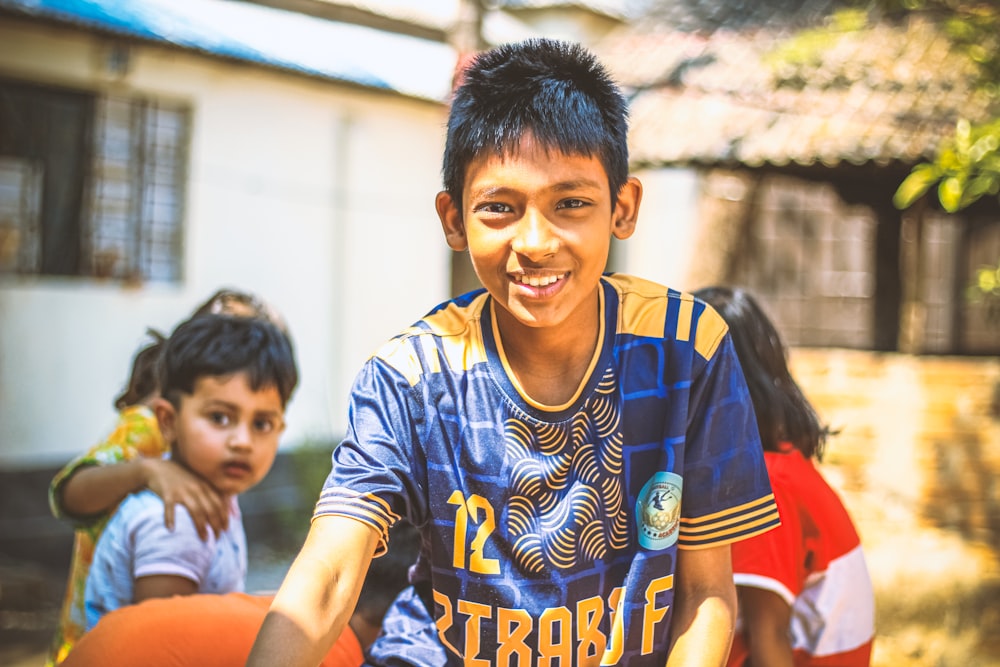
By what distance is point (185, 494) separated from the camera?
2.37 metres

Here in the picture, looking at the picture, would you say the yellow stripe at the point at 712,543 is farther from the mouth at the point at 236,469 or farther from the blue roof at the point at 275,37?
the blue roof at the point at 275,37

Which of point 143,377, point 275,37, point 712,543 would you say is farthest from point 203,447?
point 275,37

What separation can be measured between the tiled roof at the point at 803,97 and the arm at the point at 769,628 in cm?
496

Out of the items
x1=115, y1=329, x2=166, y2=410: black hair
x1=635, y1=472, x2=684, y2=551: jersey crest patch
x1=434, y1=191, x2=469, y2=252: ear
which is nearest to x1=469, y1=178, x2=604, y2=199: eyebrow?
x1=434, y1=191, x2=469, y2=252: ear

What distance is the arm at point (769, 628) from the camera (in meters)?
2.18

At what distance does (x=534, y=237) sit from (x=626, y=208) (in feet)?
0.91

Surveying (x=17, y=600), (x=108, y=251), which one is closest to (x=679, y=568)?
(x=17, y=600)

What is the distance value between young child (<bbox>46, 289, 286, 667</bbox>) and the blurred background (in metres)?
2.91

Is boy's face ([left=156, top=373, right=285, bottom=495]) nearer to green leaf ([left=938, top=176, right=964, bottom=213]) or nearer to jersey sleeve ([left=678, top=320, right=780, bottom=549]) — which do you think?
jersey sleeve ([left=678, top=320, right=780, bottom=549])

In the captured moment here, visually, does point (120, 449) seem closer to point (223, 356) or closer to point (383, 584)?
point (223, 356)

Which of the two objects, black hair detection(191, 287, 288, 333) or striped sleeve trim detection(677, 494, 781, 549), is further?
black hair detection(191, 287, 288, 333)

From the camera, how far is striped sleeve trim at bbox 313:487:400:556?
63.5 inches

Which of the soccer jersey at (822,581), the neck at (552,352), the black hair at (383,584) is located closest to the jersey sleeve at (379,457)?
the neck at (552,352)

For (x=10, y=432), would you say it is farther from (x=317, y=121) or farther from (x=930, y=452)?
(x=930, y=452)
